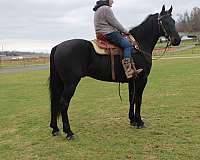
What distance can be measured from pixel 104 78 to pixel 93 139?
1.45m

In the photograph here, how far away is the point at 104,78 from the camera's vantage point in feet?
27.0

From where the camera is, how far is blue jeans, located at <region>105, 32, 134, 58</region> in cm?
798

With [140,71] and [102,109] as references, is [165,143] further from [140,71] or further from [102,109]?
[102,109]

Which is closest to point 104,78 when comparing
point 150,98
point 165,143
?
point 165,143

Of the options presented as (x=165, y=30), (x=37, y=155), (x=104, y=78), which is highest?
(x=165, y=30)

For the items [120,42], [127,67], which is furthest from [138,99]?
[120,42]

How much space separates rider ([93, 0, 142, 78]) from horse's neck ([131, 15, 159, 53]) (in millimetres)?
636

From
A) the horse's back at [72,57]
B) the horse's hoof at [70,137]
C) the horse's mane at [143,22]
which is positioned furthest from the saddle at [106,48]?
the horse's hoof at [70,137]

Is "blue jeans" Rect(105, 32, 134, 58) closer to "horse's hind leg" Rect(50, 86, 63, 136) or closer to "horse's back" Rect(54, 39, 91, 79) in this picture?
"horse's back" Rect(54, 39, 91, 79)

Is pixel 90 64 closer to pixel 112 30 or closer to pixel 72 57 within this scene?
pixel 72 57

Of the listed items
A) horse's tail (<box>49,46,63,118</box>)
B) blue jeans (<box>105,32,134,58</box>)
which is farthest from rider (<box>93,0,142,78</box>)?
horse's tail (<box>49,46,63,118</box>)

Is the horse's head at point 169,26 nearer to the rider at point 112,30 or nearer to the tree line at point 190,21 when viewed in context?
the rider at point 112,30

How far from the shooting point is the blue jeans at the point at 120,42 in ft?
26.2

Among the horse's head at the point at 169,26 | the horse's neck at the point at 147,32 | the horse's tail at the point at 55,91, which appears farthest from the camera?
the horse's neck at the point at 147,32
